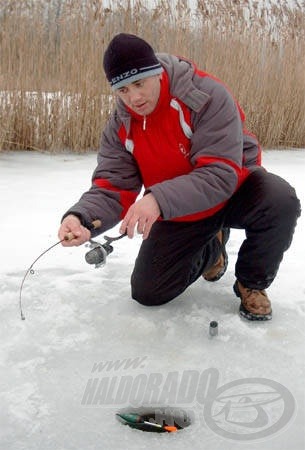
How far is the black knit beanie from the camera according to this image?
4.78 ft

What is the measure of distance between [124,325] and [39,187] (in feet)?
6.43

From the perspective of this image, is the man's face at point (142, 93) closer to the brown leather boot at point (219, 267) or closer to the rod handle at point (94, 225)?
the rod handle at point (94, 225)

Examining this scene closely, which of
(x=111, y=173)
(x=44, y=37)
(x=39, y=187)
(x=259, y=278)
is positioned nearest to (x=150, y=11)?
(x=44, y=37)

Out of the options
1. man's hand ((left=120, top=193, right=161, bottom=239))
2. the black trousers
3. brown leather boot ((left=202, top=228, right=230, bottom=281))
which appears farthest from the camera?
brown leather boot ((left=202, top=228, right=230, bottom=281))

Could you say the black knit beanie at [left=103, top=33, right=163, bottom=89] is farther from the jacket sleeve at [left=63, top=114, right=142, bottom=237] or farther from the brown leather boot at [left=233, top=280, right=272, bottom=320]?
the brown leather boot at [left=233, top=280, right=272, bottom=320]

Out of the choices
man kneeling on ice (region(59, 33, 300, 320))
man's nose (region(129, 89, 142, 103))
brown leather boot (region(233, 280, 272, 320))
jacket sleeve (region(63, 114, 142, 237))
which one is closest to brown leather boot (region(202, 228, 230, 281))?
man kneeling on ice (region(59, 33, 300, 320))

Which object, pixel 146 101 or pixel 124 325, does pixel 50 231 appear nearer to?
pixel 124 325

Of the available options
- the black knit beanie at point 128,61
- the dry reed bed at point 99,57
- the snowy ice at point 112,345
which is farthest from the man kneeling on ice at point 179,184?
the dry reed bed at point 99,57

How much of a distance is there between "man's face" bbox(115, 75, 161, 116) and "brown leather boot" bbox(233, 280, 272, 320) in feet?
2.23

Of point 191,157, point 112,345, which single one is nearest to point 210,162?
point 191,157

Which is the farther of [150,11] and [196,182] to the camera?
[150,11]

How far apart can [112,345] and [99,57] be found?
3.12m

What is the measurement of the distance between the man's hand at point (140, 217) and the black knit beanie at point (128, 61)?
0.36m

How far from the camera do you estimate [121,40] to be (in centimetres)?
148
